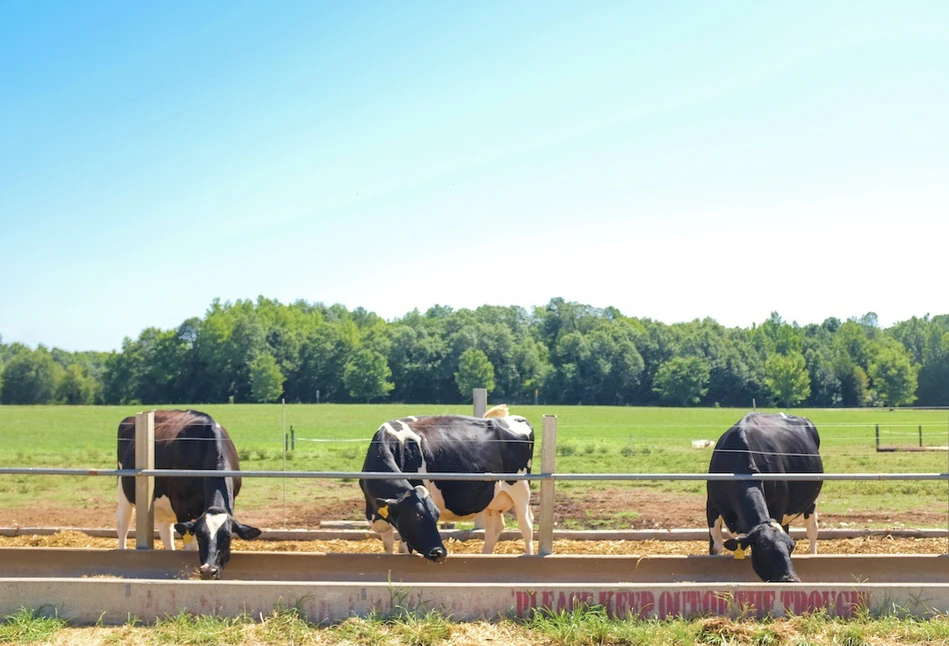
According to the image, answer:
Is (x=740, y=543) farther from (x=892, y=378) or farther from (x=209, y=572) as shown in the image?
(x=892, y=378)

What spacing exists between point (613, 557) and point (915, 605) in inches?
94.9

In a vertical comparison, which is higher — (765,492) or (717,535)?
(765,492)

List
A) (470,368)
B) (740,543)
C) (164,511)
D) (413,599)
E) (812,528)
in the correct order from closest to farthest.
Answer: (413,599), (740,543), (164,511), (812,528), (470,368)

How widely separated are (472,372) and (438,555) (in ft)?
278

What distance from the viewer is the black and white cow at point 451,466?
27.1 feet

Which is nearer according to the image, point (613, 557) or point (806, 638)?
point (806, 638)

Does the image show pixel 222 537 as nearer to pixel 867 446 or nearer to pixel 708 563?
pixel 708 563

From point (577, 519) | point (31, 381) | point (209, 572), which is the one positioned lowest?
point (577, 519)

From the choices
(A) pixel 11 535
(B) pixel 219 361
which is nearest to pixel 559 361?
(B) pixel 219 361

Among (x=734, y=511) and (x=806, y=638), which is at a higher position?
(x=734, y=511)

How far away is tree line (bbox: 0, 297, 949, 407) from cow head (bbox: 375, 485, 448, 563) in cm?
6517

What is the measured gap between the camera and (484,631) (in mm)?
5906

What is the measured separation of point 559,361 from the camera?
101250mm

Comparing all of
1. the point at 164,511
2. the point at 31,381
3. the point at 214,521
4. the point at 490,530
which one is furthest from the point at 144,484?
the point at 31,381
